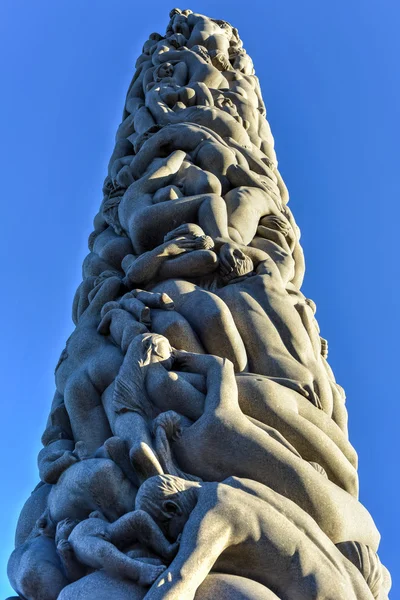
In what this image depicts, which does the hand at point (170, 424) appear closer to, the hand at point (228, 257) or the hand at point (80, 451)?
the hand at point (80, 451)

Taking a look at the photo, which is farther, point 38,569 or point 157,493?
point 38,569

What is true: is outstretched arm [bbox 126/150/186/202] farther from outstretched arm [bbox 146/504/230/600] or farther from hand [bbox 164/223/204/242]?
outstretched arm [bbox 146/504/230/600]

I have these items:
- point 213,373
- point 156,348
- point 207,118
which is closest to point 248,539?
point 213,373

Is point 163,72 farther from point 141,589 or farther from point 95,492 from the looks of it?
point 141,589

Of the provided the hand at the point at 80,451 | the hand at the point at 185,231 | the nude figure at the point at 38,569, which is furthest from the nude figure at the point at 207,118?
the nude figure at the point at 38,569

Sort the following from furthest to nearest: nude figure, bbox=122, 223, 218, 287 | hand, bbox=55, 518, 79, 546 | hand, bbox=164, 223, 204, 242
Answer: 1. hand, bbox=164, 223, 204, 242
2. nude figure, bbox=122, 223, 218, 287
3. hand, bbox=55, 518, 79, 546

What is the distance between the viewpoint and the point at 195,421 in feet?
14.6

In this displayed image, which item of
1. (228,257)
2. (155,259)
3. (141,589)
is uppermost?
(228,257)

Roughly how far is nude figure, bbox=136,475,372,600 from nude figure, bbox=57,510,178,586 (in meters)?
0.09

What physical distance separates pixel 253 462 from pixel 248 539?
0.58 meters

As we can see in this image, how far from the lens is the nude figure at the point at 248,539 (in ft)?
11.7

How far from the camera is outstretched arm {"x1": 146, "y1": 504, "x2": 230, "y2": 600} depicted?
3.33m

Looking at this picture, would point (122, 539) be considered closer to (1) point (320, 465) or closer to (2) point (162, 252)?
(1) point (320, 465)

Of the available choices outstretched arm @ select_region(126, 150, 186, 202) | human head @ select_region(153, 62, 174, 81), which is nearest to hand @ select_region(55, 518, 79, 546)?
outstretched arm @ select_region(126, 150, 186, 202)
